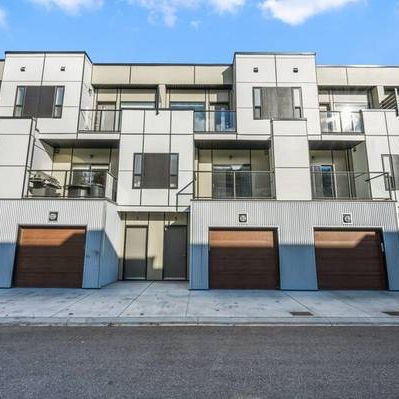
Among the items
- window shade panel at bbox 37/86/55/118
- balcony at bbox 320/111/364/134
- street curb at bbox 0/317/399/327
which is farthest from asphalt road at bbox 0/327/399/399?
window shade panel at bbox 37/86/55/118

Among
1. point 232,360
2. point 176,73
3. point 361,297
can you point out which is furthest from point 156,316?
point 176,73

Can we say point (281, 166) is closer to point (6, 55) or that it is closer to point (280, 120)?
point (280, 120)

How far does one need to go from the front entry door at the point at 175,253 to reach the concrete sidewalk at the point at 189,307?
5.89 ft

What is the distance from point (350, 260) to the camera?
384 inches

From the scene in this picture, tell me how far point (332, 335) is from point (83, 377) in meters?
4.71

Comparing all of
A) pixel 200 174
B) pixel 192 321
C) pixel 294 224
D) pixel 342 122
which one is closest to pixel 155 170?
pixel 200 174

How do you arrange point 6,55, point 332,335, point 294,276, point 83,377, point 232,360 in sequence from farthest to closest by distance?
point 6,55, point 294,276, point 332,335, point 232,360, point 83,377

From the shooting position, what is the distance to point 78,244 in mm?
9961

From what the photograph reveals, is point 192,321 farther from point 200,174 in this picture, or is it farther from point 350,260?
point 200,174

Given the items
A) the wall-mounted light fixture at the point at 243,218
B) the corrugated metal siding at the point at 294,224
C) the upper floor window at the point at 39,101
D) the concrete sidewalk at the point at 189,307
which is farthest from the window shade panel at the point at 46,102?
the wall-mounted light fixture at the point at 243,218

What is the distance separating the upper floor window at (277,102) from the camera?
495 inches

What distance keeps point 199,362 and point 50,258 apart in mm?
8199

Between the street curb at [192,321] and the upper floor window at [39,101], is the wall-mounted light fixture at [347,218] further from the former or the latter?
the upper floor window at [39,101]

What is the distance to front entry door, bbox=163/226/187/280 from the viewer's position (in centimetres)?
1150
